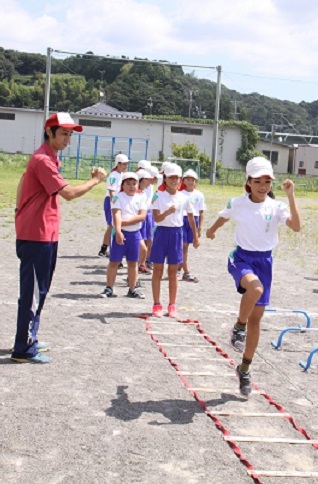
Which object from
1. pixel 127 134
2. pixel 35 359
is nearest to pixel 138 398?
pixel 35 359

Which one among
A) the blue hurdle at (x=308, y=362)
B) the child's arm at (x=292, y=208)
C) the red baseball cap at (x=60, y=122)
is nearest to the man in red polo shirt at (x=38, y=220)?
the red baseball cap at (x=60, y=122)

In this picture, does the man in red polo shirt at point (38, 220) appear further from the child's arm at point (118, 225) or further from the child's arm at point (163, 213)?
the child's arm at point (118, 225)

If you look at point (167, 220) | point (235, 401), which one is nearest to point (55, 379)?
point (235, 401)

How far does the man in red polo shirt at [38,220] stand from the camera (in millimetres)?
5836

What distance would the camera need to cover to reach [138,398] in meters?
5.33

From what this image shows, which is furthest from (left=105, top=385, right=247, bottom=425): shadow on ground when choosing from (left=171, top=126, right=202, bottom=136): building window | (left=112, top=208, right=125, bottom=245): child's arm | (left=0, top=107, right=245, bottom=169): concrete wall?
(left=171, top=126, right=202, bottom=136): building window

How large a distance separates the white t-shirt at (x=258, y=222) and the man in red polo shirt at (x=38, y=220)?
1.17 m

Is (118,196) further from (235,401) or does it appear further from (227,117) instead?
(227,117)

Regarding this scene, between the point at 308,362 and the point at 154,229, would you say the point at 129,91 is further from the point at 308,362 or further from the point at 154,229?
the point at 308,362

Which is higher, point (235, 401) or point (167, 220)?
point (167, 220)

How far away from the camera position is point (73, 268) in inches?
472

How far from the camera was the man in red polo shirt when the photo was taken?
19.1 ft

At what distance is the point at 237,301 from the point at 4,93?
90735mm

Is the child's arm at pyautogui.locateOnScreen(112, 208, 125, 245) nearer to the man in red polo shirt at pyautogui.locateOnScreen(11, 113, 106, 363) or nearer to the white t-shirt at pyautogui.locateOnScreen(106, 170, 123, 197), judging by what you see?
the man in red polo shirt at pyautogui.locateOnScreen(11, 113, 106, 363)
